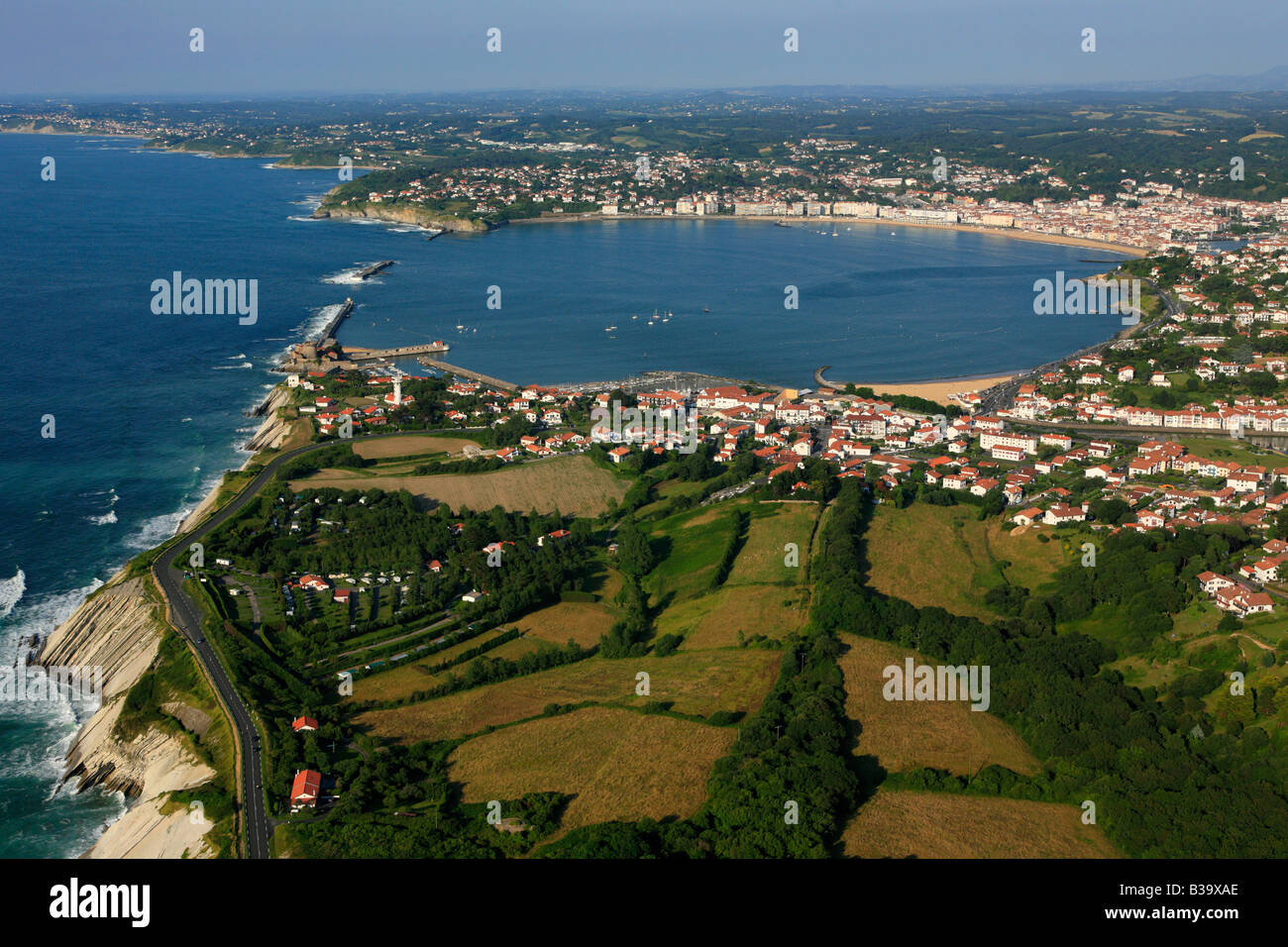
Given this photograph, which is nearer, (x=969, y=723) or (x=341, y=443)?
(x=969, y=723)

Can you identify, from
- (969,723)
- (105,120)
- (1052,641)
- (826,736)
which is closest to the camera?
(826,736)

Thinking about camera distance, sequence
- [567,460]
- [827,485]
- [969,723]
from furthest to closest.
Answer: [567,460] → [827,485] → [969,723]

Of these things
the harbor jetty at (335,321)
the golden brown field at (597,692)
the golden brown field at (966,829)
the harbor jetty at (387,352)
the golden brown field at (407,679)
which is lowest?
the golden brown field at (966,829)

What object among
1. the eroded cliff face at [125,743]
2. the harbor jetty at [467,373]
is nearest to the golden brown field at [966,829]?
the eroded cliff face at [125,743]

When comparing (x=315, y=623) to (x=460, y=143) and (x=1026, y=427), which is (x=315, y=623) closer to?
(x=1026, y=427)

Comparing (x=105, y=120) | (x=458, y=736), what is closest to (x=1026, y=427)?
(x=458, y=736)

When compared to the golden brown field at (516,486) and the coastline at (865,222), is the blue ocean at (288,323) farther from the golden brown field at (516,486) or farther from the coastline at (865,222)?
the golden brown field at (516,486)

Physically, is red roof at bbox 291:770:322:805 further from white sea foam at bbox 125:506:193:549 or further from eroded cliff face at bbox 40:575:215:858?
white sea foam at bbox 125:506:193:549
